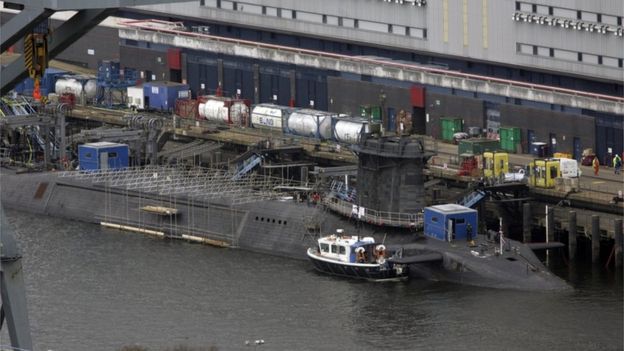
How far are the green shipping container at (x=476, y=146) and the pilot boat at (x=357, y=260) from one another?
11.3 meters

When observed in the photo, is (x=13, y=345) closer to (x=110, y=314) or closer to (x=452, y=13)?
(x=110, y=314)

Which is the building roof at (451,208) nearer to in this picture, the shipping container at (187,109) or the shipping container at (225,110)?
the shipping container at (225,110)

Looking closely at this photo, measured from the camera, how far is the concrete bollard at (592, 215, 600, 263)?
234ft

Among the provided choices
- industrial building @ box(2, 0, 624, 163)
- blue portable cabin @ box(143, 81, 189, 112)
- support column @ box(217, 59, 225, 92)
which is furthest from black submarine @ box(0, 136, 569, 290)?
support column @ box(217, 59, 225, 92)

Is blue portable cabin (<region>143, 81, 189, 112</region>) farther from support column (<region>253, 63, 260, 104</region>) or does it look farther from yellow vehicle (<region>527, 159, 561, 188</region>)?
yellow vehicle (<region>527, 159, 561, 188</region>)

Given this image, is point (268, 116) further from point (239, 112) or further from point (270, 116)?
point (239, 112)

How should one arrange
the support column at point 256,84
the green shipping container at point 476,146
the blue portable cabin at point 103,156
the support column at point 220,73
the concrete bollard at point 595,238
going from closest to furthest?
the concrete bollard at point 595,238
the green shipping container at point 476,146
the blue portable cabin at point 103,156
the support column at point 256,84
the support column at point 220,73

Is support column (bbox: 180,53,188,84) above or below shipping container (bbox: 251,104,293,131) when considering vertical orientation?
above

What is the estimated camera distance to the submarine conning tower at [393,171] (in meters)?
72.4

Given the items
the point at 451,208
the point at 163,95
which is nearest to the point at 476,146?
the point at 451,208

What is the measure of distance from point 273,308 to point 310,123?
2592 centimetres

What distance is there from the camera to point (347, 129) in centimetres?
8662

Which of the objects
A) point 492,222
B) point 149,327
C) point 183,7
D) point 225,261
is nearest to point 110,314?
point 149,327

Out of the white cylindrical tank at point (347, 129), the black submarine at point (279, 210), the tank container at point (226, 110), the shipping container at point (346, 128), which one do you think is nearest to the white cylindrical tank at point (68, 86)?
the tank container at point (226, 110)
